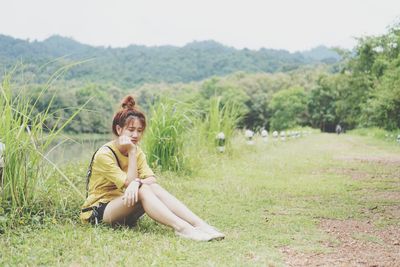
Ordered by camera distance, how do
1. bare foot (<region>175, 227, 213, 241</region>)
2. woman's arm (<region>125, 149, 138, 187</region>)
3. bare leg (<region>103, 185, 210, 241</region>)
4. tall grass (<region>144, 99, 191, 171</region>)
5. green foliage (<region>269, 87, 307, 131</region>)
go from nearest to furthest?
bare foot (<region>175, 227, 213, 241</region>)
bare leg (<region>103, 185, 210, 241</region>)
woman's arm (<region>125, 149, 138, 187</region>)
tall grass (<region>144, 99, 191, 171</region>)
green foliage (<region>269, 87, 307, 131</region>)

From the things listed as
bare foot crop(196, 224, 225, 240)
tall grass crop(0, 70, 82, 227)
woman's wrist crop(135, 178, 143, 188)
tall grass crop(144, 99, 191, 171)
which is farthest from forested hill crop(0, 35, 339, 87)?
bare foot crop(196, 224, 225, 240)

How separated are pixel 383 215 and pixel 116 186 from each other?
2.37 m

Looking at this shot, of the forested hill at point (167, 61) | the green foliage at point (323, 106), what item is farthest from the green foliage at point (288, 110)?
the forested hill at point (167, 61)

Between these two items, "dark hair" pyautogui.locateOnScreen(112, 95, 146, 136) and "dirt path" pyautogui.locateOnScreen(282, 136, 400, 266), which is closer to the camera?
"dirt path" pyautogui.locateOnScreen(282, 136, 400, 266)

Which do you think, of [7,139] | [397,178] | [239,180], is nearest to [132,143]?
[7,139]

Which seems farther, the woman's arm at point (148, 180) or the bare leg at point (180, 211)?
the woman's arm at point (148, 180)

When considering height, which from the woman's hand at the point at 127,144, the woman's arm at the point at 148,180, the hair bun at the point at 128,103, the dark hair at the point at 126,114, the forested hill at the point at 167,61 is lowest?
the woman's arm at the point at 148,180

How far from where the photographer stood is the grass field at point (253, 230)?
2.80 m

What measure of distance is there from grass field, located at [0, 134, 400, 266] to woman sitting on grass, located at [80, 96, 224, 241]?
0.12 m

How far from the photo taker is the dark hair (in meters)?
3.62

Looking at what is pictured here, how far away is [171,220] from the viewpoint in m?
3.34

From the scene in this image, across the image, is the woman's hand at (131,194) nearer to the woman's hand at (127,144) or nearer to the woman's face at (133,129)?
the woman's hand at (127,144)

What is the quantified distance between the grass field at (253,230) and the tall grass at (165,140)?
0.29m

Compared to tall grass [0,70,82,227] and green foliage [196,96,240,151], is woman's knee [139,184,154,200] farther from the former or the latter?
green foliage [196,96,240,151]
